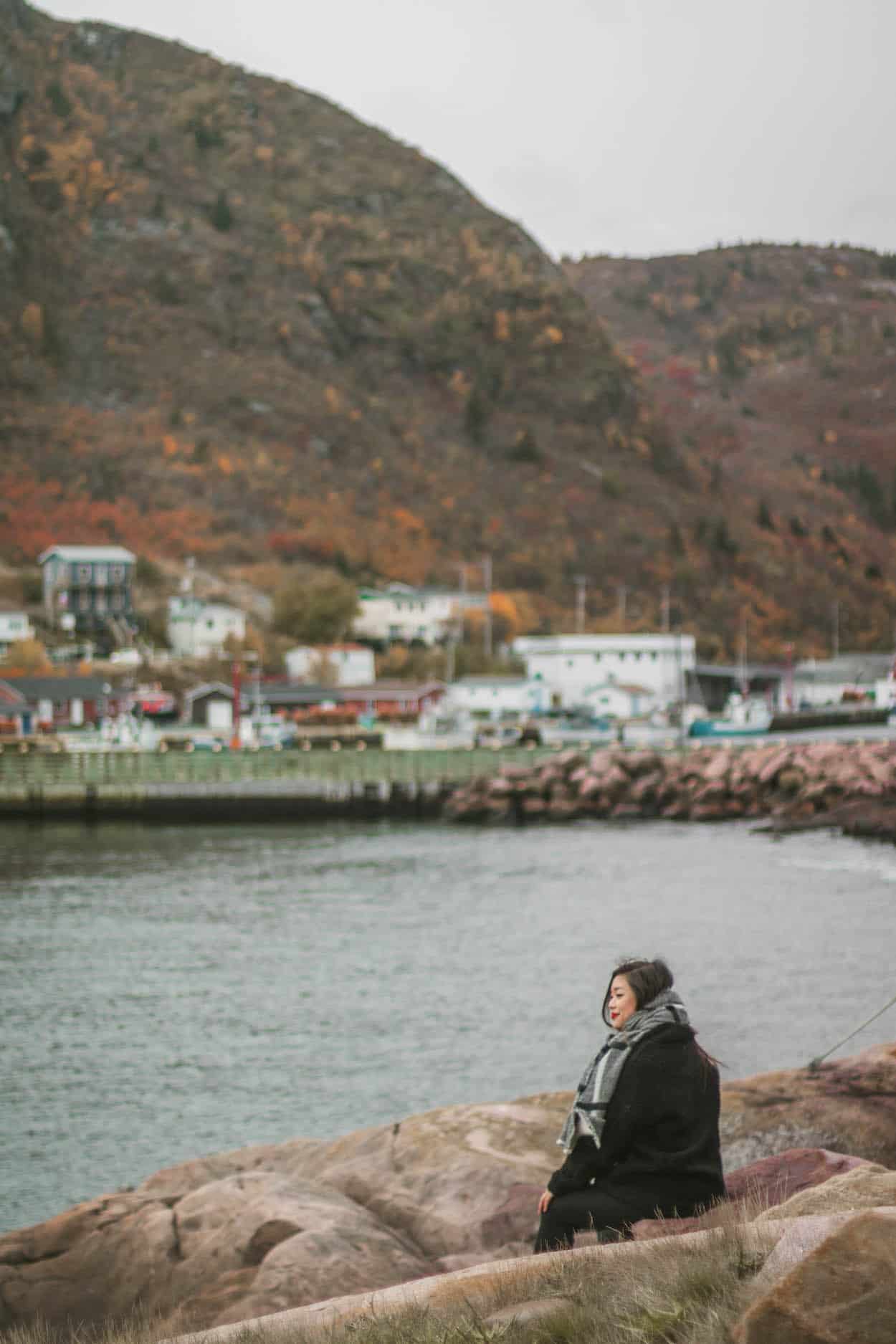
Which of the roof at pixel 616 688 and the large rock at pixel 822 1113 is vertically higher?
the roof at pixel 616 688

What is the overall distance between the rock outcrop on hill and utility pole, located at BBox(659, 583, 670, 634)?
10797 centimetres

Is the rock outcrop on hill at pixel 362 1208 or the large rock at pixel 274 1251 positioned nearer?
the large rock at pixel 274 1251

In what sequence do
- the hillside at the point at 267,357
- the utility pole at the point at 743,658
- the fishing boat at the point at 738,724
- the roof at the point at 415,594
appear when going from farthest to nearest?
the hillside at the point at 267,357, the roof at the point at 415,594, the utility pole at the point at 743,658, the fishing boat at the point at 738,724

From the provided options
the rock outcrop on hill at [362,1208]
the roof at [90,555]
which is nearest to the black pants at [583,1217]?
the rock outcrop on hill at [362,1208]

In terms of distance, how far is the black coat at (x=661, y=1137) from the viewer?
629 centimetres

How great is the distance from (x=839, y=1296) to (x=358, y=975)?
21934 mm

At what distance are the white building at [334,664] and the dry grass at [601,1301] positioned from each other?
86.9 meters

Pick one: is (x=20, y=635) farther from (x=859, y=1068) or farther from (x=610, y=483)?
(x=859, y=1068)

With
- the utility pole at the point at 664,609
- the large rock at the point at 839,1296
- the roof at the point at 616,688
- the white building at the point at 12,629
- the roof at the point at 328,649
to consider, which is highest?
the utility pole at the point at 664,609

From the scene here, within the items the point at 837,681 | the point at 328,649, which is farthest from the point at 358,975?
the point at 837,681

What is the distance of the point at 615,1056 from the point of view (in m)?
6.36

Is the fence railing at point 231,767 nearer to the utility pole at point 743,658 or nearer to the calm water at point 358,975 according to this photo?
the calm water at point 358,975

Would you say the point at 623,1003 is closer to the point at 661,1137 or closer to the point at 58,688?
the point at 661,1137

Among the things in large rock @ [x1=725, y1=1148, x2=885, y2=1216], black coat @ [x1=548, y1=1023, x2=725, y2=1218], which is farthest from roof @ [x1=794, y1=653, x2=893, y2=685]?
black coat @ [x1=548, y1=1023, x2=725, y2=1218]
